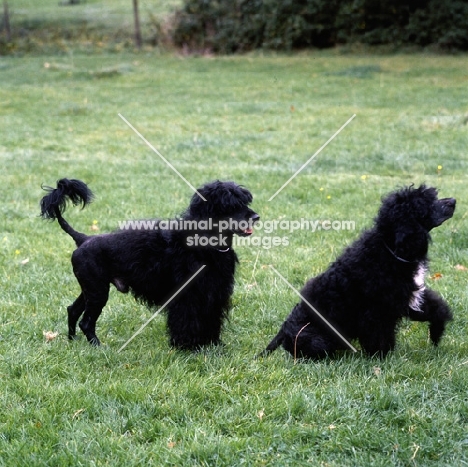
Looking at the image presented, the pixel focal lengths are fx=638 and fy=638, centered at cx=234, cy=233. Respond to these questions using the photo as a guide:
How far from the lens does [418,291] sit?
440cm

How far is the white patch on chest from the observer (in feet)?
14.2

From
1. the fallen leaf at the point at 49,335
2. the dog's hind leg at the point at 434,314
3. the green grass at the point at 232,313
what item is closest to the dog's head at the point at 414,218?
the dog's hind leg at the point at 434,314

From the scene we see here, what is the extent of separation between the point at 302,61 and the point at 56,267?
1943cm

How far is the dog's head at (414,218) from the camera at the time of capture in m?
4.15

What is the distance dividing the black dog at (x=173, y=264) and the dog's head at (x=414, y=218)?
101cm

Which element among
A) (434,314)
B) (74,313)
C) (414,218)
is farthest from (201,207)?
(434,314)

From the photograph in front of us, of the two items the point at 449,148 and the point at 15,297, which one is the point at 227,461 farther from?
the point at 449,148

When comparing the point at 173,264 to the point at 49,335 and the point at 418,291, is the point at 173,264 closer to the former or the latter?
the point at 49,335

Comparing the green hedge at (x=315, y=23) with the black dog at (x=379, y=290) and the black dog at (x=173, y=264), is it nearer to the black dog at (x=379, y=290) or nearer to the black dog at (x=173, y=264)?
the black dog at (x=379, y=290)

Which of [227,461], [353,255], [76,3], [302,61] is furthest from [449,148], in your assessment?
[76,3]

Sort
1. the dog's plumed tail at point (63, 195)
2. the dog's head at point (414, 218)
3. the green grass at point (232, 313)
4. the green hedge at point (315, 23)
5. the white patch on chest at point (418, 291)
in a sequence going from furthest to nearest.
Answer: the green hedge at point (315, 23), the dog's plumed tail at point (63, 195), the white patch on chest at point (418, 291), the dog's head at point (414, 218), the green grass at point (232, 313)

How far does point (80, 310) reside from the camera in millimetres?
4883

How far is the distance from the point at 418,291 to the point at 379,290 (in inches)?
13.4

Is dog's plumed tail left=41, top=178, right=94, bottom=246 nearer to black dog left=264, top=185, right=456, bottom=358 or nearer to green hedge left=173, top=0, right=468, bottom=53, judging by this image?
black dog left=264, top=185, right=456, bottom=358
